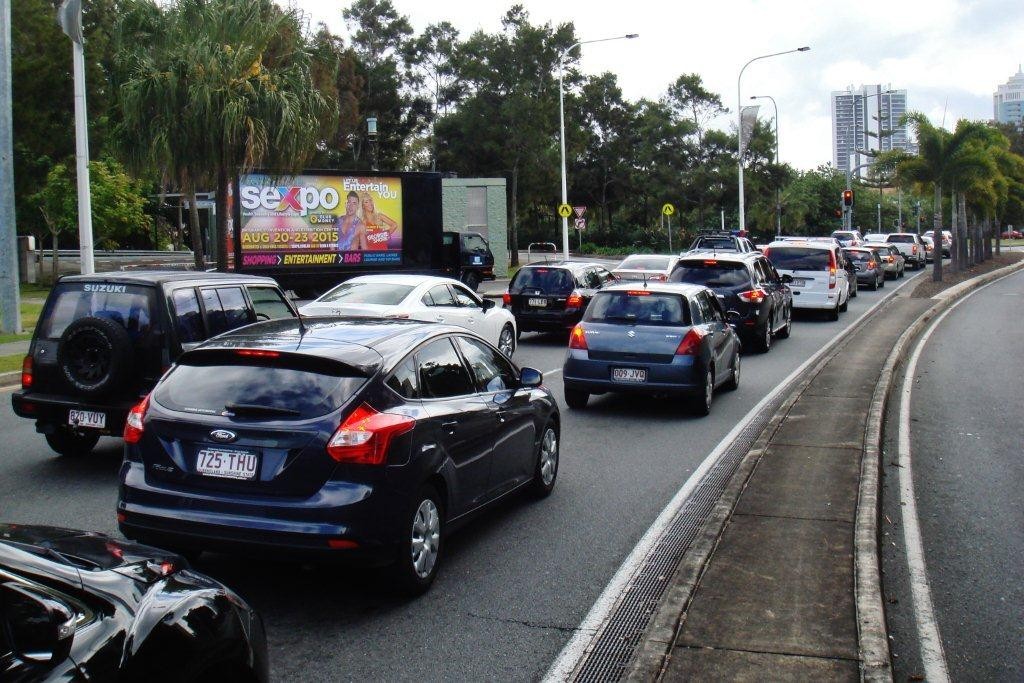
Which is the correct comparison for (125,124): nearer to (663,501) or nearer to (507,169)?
(663,501)

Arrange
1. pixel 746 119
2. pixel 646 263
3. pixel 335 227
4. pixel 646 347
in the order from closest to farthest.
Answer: pixel 646 347 < pixel 646 263 < pixel 335 227 < pixel 746 119

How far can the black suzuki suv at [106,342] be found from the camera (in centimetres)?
900

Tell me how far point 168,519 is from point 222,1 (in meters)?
19.6

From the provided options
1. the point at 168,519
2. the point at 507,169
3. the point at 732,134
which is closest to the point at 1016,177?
the point at 732,134

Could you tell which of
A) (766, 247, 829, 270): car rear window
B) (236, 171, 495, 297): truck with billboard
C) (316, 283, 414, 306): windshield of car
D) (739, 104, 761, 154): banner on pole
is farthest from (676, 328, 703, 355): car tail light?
(739, 104, 761, 154): banner on pole

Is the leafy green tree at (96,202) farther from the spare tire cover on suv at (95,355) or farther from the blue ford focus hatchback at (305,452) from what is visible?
the blue ford focus hatchback at (305,452)

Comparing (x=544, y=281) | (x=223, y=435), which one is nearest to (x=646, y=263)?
(x=544, y=281)

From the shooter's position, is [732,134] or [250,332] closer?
[250,332]

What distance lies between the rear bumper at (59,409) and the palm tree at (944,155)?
36869 mm

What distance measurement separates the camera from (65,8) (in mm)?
19016

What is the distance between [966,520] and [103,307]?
7.17m

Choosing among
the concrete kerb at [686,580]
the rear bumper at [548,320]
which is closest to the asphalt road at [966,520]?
the concrete kerb at [686,580]

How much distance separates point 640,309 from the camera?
42.9 feet

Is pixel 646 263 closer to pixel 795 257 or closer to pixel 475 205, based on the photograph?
pixel 795 257
